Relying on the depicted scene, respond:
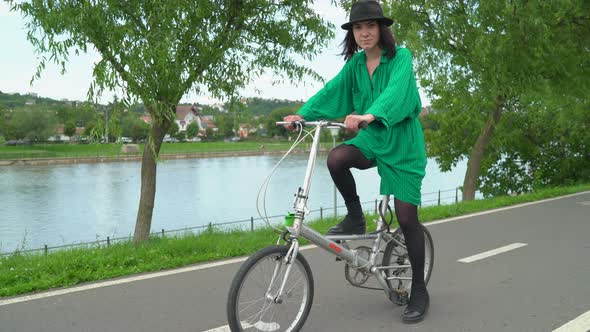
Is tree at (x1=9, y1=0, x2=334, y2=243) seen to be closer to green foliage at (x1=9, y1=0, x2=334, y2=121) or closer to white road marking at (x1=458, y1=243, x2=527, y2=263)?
green foliage at (x1=9, y1=0, x2=334, y2=121)

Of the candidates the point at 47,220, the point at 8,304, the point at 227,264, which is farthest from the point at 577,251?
the point at 47,220

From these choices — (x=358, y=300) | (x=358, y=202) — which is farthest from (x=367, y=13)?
(x=358, y=300)

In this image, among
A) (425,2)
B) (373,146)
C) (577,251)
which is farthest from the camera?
(425,2)

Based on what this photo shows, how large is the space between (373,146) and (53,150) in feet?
236

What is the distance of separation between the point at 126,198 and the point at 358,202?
31827 millimetres

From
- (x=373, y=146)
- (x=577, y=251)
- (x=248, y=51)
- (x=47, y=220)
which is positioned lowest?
(x=47, y=220)

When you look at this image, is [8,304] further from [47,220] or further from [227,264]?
[47,220]

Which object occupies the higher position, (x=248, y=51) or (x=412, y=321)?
(x=248, y=51)

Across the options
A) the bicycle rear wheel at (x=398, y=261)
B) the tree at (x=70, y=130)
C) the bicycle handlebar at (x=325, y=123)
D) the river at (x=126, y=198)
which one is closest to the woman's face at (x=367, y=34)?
the bicycle handlebar at (x=325, y=123)

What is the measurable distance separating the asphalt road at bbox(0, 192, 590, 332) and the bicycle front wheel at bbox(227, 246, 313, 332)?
1.11 ft

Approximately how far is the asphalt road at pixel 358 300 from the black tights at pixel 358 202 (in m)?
0.41

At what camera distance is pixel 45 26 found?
258 inches

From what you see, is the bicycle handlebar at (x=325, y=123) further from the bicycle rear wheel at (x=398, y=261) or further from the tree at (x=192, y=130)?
the tree at (x=192, y=130)

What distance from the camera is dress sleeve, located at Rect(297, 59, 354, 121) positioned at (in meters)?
3.47
